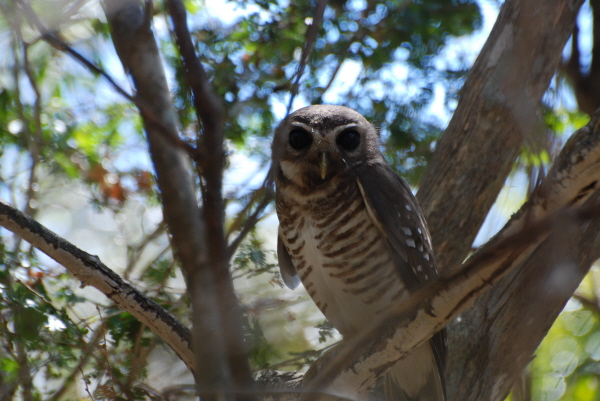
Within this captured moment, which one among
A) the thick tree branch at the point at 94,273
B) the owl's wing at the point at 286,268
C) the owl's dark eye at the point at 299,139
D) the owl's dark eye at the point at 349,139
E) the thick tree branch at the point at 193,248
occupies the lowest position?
the thick tree branch at the point at 193,248

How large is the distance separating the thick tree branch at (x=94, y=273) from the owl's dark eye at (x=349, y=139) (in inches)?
62.0

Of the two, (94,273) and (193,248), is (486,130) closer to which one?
(94,273)

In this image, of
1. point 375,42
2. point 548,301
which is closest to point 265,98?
point 375,42

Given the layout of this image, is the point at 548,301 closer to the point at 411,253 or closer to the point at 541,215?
the point at 411,253

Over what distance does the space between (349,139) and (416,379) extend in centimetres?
159

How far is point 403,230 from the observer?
330 cm

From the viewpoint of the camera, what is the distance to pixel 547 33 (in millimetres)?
3990

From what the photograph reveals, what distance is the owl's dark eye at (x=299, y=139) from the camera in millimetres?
3602

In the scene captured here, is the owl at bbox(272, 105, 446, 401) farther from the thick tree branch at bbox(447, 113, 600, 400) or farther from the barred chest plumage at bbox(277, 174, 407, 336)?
the thick tree branch at bbox(447, 113, 600, 400)

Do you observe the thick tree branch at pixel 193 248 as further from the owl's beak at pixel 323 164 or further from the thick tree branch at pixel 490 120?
the thick tree branch at pixel 490 120

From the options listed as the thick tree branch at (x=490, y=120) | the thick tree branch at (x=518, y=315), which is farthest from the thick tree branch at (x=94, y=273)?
the thick tree branch at (x=490, y=120)

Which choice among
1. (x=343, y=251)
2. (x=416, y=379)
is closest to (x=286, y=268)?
(x=343, y=251)

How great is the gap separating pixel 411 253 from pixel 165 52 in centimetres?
246

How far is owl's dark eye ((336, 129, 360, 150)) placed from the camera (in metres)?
3.61
